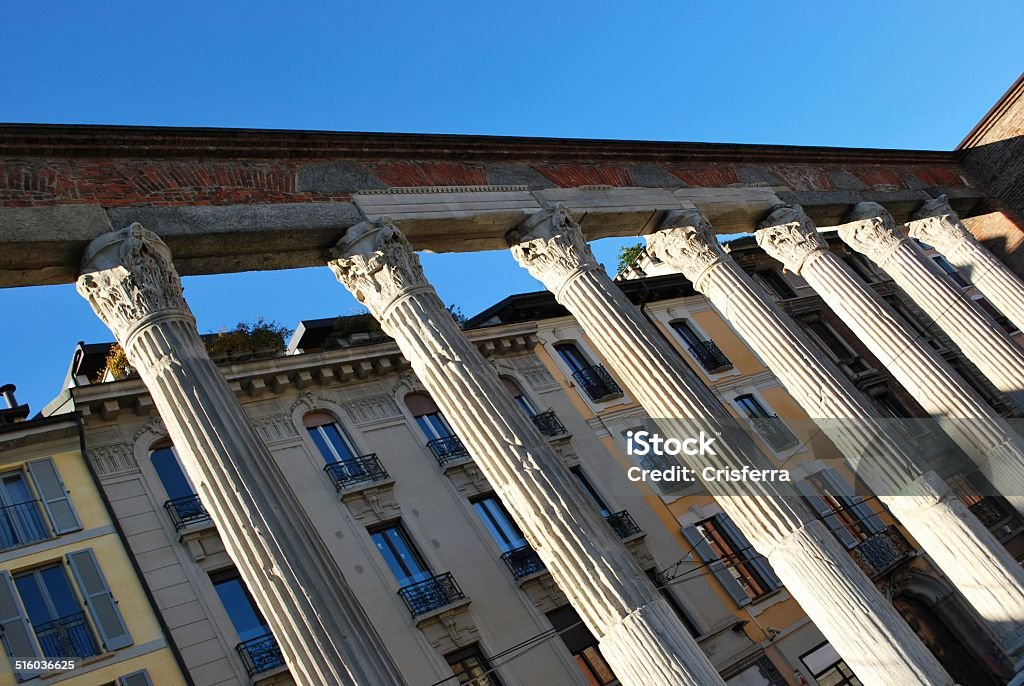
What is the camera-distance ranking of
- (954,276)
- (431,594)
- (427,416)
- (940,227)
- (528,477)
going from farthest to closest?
(954,276) → (427,416) → (940,227) → (431,594) → (528,477)

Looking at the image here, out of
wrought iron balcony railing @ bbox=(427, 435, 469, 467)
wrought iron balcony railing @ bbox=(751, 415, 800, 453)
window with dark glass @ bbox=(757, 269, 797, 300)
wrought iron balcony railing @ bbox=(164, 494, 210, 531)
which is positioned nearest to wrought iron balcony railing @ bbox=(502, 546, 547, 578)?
wrought iron balcony railing @ bbox=(427, 435, 469, 467)

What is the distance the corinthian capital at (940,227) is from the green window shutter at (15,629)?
17107 mm

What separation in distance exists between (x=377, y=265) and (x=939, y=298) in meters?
10.4

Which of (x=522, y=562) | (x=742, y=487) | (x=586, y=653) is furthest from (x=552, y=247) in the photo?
(x=586, y=653)

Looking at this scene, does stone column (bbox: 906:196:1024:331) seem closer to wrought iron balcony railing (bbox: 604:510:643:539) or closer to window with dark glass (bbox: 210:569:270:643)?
wrought iron balcony railing (bbox: 604:510:643:539)

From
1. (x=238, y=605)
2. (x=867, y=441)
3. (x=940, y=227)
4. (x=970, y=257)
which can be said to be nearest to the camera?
(x=867, y=441)

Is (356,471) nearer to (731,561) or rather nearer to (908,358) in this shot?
(731,561)

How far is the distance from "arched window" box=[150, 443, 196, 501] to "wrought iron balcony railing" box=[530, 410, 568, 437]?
7.56 meters

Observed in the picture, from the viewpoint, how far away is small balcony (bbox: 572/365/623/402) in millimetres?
21562

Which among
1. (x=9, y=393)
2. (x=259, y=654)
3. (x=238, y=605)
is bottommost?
(x=259, y=654)

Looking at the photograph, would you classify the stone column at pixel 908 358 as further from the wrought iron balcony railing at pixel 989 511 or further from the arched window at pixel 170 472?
the arched window at pixel 170 472

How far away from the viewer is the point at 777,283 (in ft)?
91.2

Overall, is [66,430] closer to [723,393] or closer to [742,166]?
[742,166]

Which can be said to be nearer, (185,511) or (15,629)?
(15,629)
